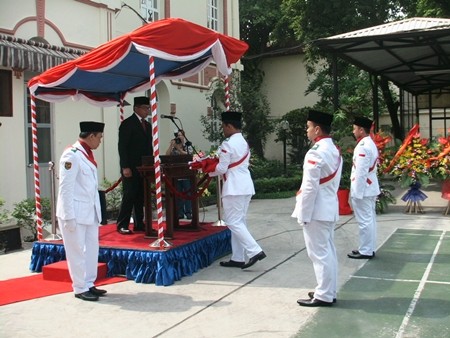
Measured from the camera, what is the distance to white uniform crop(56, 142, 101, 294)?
17.3 ft

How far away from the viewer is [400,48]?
1201 centimetres

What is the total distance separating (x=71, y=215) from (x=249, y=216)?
20.5 ft

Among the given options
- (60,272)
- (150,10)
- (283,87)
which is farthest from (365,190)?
(283,87)

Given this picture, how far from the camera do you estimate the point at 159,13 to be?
15.5 m

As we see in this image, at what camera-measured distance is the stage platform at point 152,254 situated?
5.99 m

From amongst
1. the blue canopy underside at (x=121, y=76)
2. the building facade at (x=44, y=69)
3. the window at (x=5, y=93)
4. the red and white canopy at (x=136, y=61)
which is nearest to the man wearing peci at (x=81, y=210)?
the red and white canopy at (x=136, y=61)

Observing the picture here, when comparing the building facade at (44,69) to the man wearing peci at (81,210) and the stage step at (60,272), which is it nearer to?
the stage step at (60,272)

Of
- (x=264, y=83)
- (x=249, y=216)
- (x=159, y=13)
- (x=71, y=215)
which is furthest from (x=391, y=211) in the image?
(x=264, y=83)

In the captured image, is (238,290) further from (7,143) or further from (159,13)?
(159,13)

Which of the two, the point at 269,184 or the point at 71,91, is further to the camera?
the point at 269,184

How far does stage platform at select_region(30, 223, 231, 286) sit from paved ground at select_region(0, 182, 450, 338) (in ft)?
0.43

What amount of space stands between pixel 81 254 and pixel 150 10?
11.1m

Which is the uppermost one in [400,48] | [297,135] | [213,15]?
[213,15]

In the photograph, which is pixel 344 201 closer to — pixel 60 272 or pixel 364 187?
pixel 364 187
